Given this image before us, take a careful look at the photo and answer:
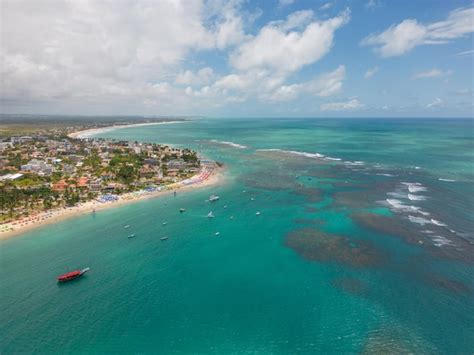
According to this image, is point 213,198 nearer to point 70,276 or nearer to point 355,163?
point 70,276

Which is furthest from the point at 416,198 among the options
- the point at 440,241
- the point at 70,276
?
the point at 70,276

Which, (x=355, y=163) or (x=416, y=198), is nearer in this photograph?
(x=416, y=198)

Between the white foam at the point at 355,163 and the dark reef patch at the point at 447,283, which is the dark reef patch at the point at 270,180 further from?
the dark reef patch at the point at 447,283

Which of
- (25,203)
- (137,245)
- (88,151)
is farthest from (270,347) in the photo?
(88,151)

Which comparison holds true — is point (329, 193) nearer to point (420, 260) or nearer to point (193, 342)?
point (420, 260)

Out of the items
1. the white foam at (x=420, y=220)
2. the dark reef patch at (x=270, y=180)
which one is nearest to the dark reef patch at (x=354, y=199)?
the white foam at (x=420, y=220)

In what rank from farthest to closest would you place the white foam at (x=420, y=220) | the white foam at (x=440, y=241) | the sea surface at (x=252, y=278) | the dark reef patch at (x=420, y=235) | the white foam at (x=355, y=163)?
1. the white foam at (x=355, y=163)
2. the white foam at (x=420, y=220)
3. the white foam at (x=440, y=241)
4. the dark reef patch at (x=420, y=235)
5. the sea surface at (x=252, y=278)
